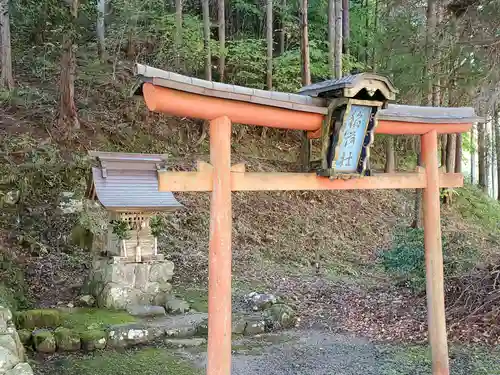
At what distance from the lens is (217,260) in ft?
13.7

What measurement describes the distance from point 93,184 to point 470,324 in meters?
6.64

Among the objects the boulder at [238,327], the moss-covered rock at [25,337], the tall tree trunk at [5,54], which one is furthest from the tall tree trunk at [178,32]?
the moss-covered rock at [25,337]

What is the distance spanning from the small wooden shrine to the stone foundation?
0.17 metres

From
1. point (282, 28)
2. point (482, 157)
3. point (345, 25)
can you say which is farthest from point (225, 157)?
point (482, 157)

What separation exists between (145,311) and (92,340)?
4.84 feet

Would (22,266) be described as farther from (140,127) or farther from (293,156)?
(293,156)

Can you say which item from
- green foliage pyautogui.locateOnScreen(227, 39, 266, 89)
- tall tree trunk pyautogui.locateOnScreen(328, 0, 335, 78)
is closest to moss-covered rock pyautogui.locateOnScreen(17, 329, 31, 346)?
green foliage pyautogui.locateOnScreen(227, 39, 266, 89)

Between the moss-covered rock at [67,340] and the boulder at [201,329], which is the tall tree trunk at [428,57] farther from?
the moss-covered rock at [67,340]

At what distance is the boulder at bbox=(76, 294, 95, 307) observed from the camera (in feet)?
27.3

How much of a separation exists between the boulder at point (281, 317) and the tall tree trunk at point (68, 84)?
7.75m

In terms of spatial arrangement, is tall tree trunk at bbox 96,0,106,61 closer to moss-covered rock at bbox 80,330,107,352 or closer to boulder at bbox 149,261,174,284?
boulder at bbox 149,261,174,284

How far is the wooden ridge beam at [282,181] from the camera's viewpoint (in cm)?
414

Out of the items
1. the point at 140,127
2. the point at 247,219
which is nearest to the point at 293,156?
the point at 247,219

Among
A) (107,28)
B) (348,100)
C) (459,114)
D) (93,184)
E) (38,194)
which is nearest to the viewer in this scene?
(348,100)
